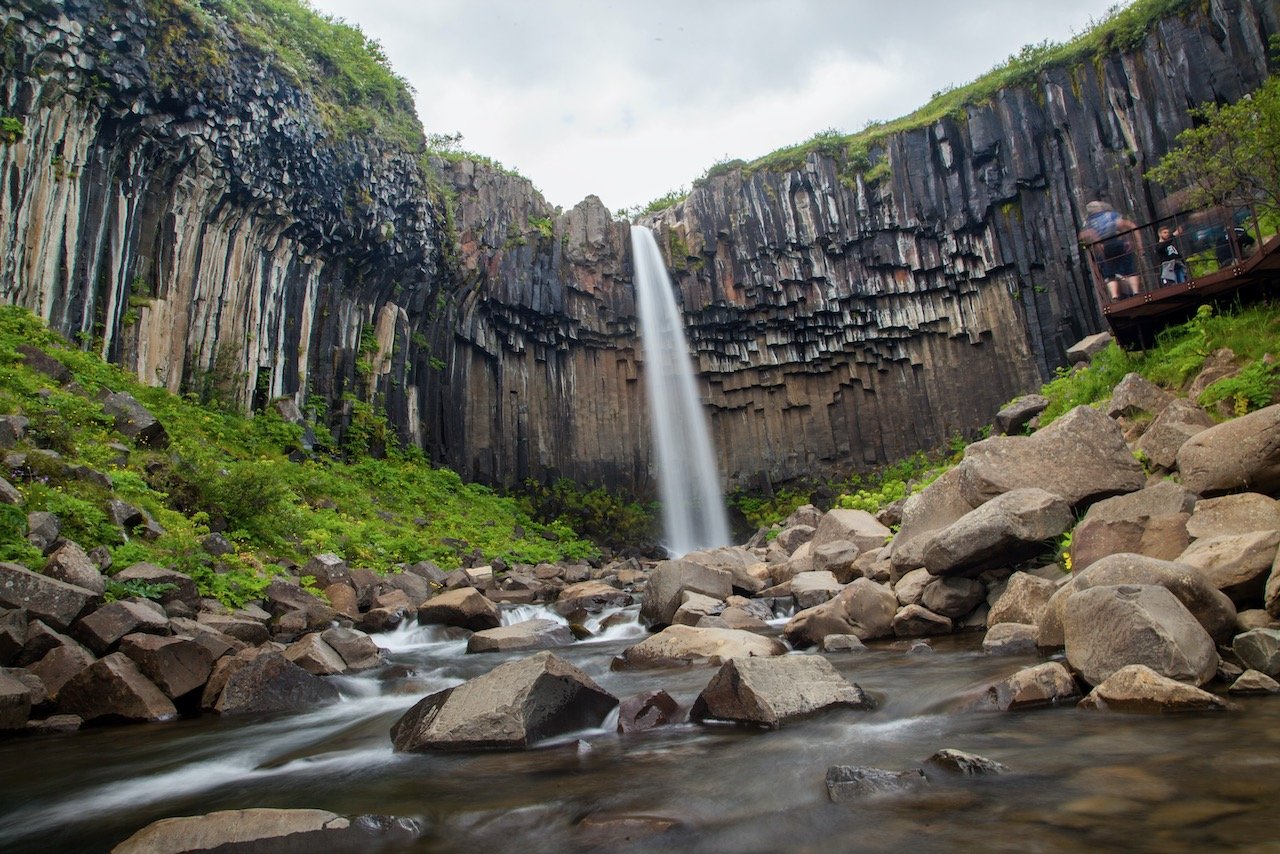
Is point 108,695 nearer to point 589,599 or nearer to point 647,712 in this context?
point 647,712

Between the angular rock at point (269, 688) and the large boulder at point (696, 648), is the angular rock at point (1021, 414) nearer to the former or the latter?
the large boulder at point (696, 648)

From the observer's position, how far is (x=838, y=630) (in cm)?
827

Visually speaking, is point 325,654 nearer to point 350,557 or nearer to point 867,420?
point 350,557

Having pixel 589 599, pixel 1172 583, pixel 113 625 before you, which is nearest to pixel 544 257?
pixel 589 599

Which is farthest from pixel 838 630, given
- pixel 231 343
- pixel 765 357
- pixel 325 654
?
pixel 765 357

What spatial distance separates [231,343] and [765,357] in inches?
817

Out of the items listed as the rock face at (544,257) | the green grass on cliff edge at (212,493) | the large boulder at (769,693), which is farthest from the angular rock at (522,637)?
the rock face at (544,257)

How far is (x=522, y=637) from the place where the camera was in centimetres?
1002

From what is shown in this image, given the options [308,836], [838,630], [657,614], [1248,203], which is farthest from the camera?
[657,614]

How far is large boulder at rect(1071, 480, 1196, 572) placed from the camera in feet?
22.2

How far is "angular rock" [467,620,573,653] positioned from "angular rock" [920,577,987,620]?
4.95 meters

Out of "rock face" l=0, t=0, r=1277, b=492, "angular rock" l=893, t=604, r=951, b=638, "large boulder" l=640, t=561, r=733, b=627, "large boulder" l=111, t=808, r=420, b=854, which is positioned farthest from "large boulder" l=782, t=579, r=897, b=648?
"rock face" l=0, t=0, r=1277, b=492

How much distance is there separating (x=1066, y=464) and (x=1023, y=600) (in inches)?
101

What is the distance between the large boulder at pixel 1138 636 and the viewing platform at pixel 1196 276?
7.67m
